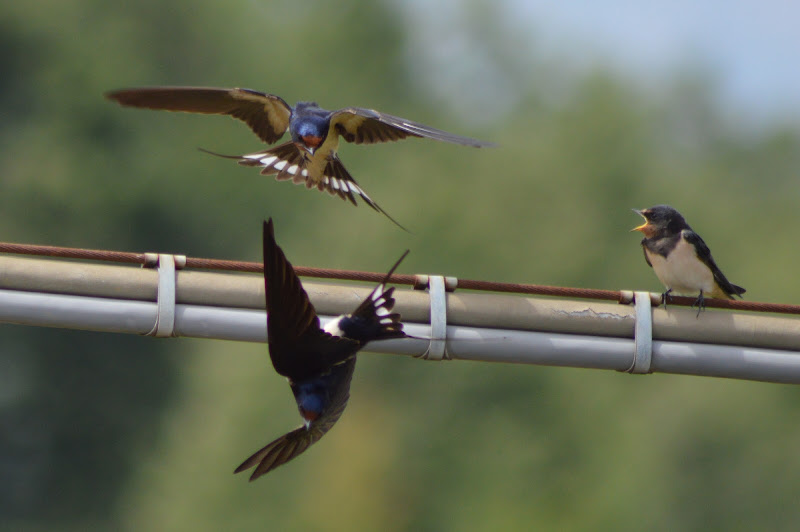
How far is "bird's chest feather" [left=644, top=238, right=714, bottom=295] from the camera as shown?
5.29 meters

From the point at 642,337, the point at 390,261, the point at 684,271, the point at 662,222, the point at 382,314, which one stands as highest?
the point at 382,314

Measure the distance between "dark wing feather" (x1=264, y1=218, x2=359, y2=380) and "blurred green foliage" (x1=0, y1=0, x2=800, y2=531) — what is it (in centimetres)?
1673


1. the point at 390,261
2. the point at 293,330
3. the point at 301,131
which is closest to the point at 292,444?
the point at 293,330

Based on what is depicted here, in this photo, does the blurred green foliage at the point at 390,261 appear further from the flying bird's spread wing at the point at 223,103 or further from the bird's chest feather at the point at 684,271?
the bird's chest feather at the point at 684,271

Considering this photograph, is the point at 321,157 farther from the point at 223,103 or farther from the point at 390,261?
the point at 390,261

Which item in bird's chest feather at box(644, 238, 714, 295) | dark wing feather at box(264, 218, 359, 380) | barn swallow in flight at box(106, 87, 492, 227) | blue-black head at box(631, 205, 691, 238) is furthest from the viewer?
barn swallow in flight at box(106, 87, 492, 227)

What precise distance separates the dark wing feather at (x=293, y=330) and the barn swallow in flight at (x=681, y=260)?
2001 mm

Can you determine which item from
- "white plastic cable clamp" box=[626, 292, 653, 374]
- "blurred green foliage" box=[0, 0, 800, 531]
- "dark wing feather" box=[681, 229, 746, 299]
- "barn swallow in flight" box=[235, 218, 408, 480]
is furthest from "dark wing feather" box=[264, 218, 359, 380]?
"blurred green foliage" box=[0, 0, 800, 531]

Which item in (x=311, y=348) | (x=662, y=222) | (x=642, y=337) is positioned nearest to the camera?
(x=311, y=348)

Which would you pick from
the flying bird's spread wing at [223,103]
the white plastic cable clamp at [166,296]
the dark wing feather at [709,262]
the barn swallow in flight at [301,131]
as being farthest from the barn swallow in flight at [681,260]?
the white plastic cable clamp at [166,296]

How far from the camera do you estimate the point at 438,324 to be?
360cm

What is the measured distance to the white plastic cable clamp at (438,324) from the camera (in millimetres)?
3592

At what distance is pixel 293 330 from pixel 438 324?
0.43 meters

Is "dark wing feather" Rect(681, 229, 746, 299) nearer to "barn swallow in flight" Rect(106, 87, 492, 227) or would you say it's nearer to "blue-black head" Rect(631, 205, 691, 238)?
"blue-black head" Rect(631, 205, 691, 238)
